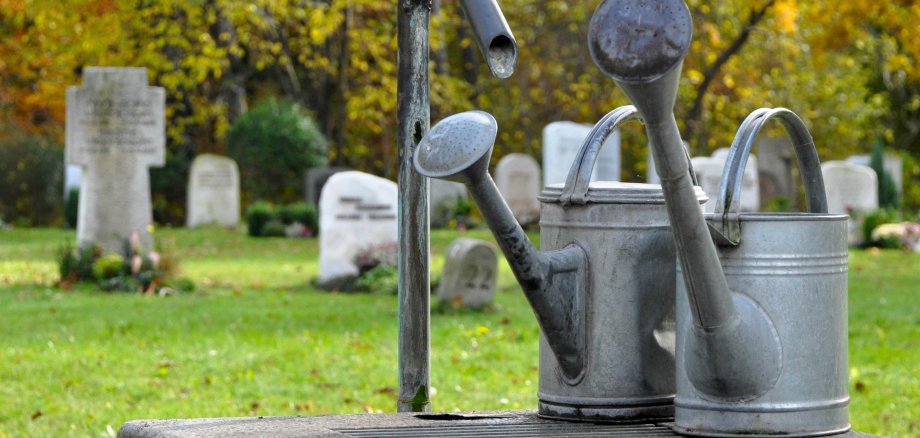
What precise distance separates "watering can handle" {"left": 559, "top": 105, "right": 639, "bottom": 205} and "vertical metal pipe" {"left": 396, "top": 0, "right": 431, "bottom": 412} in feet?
1.40

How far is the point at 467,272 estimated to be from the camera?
927 centimetres

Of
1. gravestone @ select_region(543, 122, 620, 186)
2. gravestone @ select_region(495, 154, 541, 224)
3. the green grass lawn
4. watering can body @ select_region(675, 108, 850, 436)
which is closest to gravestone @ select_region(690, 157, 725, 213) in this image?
gravestone @ select_region(543, 122, 620, 186)

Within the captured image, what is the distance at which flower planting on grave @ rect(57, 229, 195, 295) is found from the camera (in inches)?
433

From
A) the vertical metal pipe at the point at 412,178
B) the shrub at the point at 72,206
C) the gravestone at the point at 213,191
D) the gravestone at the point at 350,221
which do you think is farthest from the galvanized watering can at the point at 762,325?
the shrub at the point at 72,206

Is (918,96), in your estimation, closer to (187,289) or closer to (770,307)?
(187,289)

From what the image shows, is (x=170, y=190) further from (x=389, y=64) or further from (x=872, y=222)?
(x=872, y=222)

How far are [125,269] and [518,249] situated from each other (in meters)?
9.46

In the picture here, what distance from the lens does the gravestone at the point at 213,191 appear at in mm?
20734

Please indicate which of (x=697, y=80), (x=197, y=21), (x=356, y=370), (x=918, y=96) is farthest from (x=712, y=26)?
(x=356, y=370)

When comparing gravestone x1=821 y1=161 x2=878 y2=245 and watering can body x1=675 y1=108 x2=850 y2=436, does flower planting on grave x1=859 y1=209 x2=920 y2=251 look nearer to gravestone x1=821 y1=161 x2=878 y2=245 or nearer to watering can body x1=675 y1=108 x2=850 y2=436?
gravestone x1=821 y1=161 x2=878 y2=245

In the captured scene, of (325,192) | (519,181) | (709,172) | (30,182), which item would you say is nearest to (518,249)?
(325,192)

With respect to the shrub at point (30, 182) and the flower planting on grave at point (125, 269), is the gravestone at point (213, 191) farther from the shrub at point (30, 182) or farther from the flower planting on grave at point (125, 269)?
the flower planting on grave at point (125, 269)

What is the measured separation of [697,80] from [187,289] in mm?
14331

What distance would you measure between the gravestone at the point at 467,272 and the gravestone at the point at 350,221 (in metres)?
2.18
